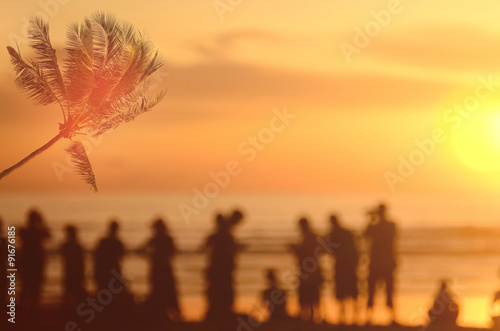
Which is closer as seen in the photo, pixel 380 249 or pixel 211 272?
pixel 380 249

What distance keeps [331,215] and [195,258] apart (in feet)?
A: 68.1

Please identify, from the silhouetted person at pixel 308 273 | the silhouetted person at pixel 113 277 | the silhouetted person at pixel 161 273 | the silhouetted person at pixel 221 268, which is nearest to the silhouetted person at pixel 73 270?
the silhouetted person at pixel 113 277

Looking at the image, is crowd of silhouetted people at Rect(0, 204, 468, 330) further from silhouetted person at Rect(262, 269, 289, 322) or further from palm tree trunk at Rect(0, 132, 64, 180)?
palm tree trunk at Rect(0, 132, 64, 180)

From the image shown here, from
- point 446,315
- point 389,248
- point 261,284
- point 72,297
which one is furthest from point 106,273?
point 261,284

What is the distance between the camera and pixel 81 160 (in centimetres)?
1991

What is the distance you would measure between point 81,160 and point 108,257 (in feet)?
20.7

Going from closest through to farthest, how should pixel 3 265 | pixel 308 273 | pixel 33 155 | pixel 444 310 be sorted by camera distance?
pixel 444 310 → pixel 3 265 → pixel 308 273 → pixel 33 155

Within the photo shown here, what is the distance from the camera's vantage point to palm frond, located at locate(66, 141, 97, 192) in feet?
65.0

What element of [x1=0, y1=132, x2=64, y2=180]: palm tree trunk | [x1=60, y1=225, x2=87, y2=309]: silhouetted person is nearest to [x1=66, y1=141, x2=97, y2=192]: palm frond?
[x1=0, y1=132, x2=64, y2=180]: palm tree trunk

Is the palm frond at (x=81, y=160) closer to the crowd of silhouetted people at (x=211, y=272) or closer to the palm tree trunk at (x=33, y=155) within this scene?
the palm tree trunk at (x=33, y=155)

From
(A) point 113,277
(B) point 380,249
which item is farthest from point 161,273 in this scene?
(B) point 380,249

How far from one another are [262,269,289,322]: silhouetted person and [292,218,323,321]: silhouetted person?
0.43 meters

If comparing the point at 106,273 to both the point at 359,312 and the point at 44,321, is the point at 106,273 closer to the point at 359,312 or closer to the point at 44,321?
the point at 44,321
